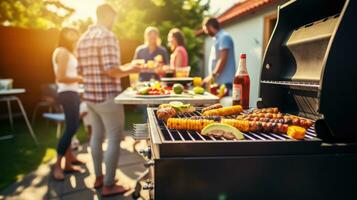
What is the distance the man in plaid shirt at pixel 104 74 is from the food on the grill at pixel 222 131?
2.06 m

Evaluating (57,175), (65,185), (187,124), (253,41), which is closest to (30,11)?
(253,41)

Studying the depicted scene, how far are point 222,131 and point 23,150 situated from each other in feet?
17.9

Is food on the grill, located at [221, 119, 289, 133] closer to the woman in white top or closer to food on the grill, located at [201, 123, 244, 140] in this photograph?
food on the grill, located at [201, 123, 244, 140]

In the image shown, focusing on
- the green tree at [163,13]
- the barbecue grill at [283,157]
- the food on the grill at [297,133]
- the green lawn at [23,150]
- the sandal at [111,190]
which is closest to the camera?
the barbecue grill at [283,157]

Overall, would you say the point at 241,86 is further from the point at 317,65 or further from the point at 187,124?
the point at 187,124

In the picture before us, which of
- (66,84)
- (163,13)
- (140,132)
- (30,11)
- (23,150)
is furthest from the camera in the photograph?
(163,13)

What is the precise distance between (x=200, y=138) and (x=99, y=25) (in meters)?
2.42

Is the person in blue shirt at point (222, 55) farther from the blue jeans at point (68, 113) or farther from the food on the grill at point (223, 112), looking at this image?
the food on the grill at point (223, 112)

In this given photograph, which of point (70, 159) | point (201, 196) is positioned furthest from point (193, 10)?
point (201, 196)

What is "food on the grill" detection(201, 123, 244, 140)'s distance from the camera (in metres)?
1.46

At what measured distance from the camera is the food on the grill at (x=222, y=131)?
4.79ft

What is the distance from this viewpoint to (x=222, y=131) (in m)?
1.49

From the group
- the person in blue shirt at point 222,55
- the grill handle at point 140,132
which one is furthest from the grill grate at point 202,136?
the person in blue shirt at point 222,55

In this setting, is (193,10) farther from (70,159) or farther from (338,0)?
(338,0)
